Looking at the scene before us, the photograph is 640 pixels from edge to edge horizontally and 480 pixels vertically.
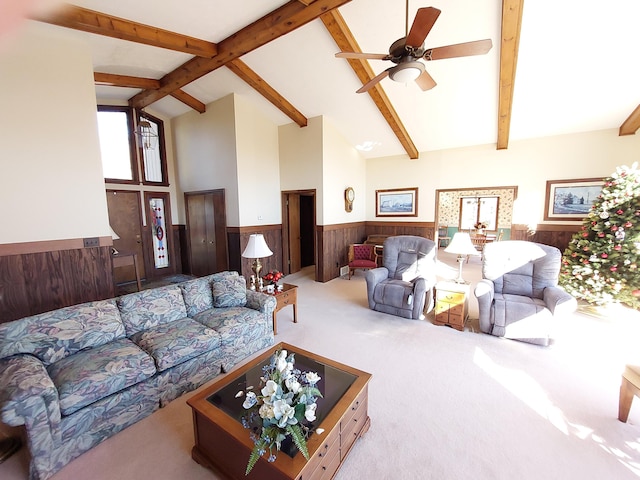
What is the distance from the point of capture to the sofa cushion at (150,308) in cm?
242

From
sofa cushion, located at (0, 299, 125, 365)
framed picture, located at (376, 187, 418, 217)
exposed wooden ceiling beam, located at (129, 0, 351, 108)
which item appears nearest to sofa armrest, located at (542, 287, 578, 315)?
framed picture, located at (376, 187, 418, 217)

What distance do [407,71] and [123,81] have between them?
15.1 feet

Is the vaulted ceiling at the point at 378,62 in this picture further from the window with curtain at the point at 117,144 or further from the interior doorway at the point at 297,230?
the interior doorway at the point at 297,230

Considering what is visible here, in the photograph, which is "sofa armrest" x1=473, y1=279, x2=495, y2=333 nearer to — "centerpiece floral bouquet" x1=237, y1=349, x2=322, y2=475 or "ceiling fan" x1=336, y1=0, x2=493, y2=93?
"ceiling fan" x1=336, y1=0, x2=493, y2=93

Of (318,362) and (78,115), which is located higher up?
(78,115)

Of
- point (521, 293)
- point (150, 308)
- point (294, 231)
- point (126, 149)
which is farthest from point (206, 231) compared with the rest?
point (521, 293)

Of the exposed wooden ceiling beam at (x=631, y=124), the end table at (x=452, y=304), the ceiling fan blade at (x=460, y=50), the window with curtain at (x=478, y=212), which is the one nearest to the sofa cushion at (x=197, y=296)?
the end table at (x=452, y=304)

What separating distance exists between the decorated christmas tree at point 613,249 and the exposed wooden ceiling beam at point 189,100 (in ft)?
22.6

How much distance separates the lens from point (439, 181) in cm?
605

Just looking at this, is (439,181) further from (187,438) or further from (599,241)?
(187,438)

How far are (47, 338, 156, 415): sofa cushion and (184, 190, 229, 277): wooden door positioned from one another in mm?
3503

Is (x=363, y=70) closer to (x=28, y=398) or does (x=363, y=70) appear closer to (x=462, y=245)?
(x=462, y=245)

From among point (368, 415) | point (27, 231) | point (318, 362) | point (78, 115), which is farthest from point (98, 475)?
point (78, 115)

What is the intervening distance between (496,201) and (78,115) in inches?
427
